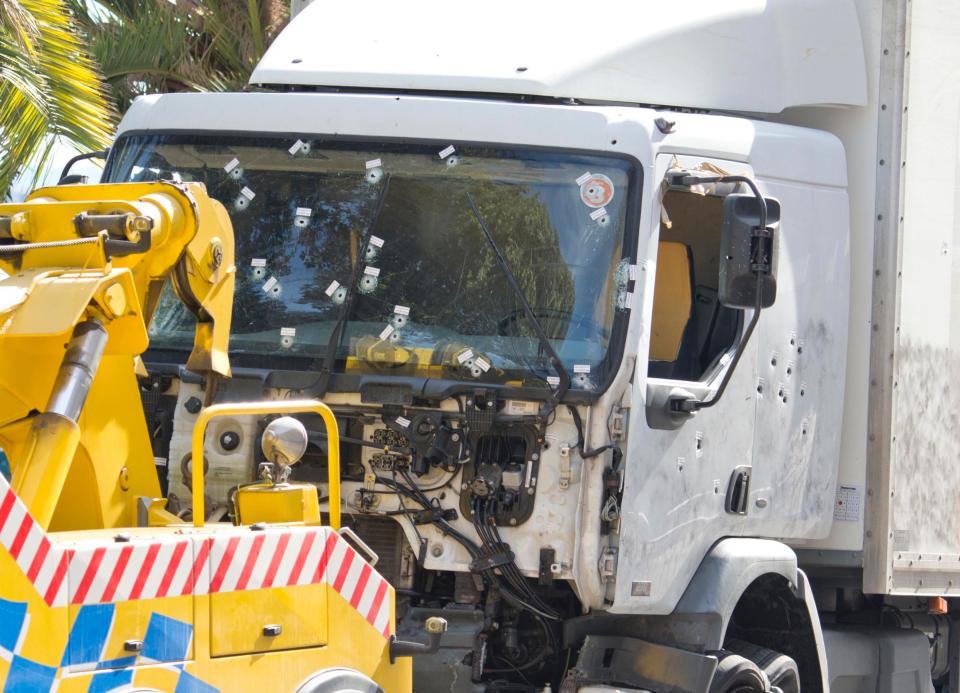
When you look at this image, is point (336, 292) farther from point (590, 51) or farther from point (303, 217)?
point (590, 51)

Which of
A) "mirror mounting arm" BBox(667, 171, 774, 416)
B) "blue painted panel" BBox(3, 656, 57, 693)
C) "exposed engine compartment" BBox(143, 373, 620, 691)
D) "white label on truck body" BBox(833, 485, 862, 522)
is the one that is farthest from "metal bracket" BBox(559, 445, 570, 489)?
"blue painted panel" BBox(3, 656, 57, 693)

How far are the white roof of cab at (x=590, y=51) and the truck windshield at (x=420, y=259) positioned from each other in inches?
15.5

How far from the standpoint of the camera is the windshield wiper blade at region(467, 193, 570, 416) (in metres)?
5.62

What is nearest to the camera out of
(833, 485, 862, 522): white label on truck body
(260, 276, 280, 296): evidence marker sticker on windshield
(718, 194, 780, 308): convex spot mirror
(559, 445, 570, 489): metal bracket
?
(559, 445, 570, 489): metal bracket

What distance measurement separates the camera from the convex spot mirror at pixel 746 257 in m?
5.75

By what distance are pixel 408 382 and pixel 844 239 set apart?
232cm

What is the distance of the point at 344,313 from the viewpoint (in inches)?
234

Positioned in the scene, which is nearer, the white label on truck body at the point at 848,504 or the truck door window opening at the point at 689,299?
the truck door window opening at the point at 689,299

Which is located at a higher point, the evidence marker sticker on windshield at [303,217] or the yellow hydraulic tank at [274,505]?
the evidence marker sticker on windshield at [303,217]

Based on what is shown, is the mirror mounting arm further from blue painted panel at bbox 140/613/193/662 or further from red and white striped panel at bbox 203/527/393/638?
blue painted panel at bbox 140/613/193/662

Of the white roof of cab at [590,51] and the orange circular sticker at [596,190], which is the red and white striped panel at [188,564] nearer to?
the orange circular sticker at [596,190]

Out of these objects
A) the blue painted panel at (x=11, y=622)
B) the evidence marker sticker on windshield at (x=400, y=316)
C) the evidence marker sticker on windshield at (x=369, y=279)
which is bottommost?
the blue painted panel at (x=11, y=622)

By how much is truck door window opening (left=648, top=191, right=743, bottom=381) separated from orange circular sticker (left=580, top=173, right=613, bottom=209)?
434 mm

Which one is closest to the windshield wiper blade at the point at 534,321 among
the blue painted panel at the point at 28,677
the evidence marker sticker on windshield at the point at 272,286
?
the evidence marker sticker on windshield at the point at 272,286
